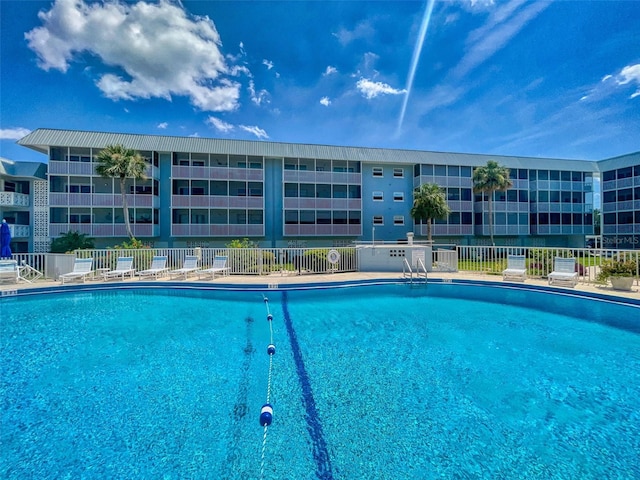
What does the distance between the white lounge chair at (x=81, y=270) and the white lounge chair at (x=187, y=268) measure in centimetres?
356

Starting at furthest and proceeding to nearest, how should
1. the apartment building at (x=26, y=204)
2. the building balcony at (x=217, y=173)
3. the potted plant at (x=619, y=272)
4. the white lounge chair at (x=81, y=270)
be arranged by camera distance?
the building balcony at (x=217, y=173), the apartment building at (x=26, y=204), the white lounge chair at (x=81, y=270), the potted plant at (x=619, y=272)

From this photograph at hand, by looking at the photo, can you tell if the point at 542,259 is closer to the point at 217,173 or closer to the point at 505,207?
the point at 505,207

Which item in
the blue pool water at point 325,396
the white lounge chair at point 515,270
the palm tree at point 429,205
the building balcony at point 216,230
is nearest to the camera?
the blue pool water at point 325,396

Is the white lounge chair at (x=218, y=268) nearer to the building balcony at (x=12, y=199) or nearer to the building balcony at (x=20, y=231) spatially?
the building balcony at (x=20, y=231)

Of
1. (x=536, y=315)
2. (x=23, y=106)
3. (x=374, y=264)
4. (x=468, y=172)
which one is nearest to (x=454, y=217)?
(x=468, y=172)

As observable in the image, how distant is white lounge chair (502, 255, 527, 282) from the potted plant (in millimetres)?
2493

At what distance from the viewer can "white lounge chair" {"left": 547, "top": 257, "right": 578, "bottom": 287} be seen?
10.8 m

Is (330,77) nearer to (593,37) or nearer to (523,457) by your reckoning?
(593,37)

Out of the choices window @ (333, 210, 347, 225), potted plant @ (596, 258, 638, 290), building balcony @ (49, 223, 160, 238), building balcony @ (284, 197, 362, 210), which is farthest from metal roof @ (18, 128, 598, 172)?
potted plant @ (596, 258, 638, 290)

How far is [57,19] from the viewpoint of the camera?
13883mm

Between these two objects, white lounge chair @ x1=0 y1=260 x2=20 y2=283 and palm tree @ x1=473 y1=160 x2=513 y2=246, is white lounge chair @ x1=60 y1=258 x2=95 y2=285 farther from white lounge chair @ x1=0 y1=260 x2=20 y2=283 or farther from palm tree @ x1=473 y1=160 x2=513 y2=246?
palm tree @ x1=473 y1=160 x2=513 y2=246

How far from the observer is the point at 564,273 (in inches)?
440

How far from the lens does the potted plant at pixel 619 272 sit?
982 centimetres

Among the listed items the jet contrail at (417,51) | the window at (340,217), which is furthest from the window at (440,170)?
the window at (340,217)
